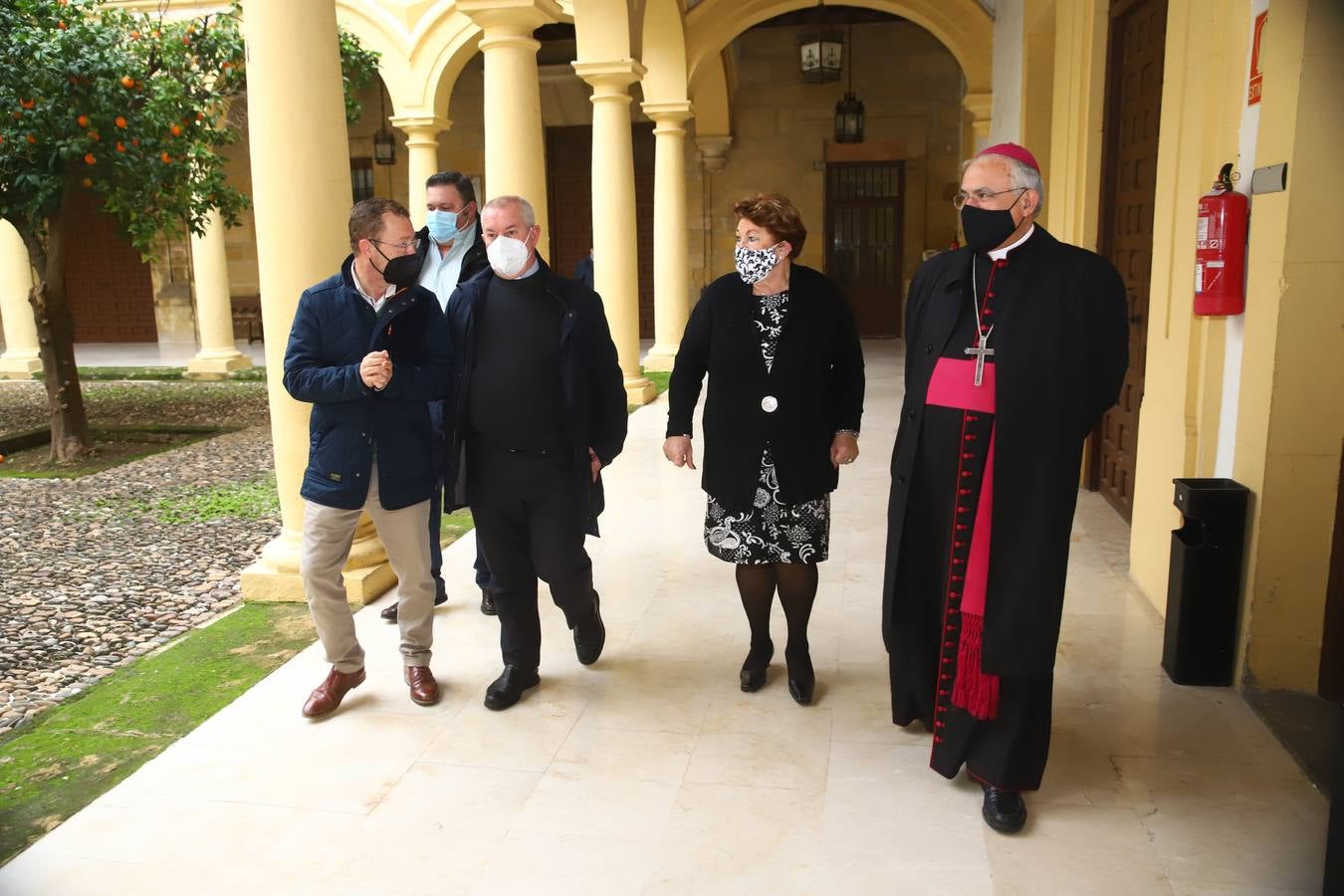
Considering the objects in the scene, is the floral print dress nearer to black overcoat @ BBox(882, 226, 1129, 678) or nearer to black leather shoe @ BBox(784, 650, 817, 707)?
black leather shoe @ BBox(784, 650, 817, 707)

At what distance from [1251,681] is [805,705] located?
1512mm

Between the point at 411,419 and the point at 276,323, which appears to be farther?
the point at 276,323

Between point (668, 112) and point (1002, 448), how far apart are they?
1064 centimetres

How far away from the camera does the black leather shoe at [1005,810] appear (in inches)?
110

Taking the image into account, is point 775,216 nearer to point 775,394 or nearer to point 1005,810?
point 775,394

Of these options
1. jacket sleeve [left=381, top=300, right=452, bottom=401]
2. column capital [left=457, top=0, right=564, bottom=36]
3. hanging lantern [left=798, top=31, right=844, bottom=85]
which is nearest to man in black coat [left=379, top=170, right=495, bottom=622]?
jacket sleeve [left=381, top=300, right=452, bottom=401]

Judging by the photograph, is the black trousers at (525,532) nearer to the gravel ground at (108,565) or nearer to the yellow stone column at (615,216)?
the gravel ground at (108,565)

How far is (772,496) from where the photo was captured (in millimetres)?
3430

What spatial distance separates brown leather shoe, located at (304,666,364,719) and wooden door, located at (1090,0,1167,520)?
3794mm

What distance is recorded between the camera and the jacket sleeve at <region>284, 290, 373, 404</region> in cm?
327

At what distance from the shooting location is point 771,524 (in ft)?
11.3

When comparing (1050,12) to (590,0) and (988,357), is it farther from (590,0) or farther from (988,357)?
(988,357)

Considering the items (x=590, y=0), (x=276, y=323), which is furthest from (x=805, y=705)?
(x=590, y=0)

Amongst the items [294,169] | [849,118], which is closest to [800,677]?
[294,169]
